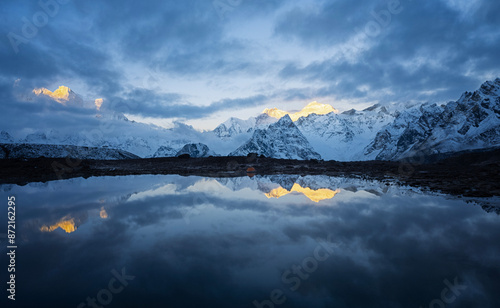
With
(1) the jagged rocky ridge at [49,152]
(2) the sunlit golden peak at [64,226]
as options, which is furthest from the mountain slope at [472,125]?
(1) the jagged rocky ridge at [49,152]

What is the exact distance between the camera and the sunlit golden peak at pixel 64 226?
8617 millimetres

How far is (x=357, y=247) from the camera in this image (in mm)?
6938

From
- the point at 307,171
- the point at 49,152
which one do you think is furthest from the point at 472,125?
the point at 49,152

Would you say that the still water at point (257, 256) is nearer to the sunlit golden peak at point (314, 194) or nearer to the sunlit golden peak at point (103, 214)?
the sunlit golden peak at point (103, 214)

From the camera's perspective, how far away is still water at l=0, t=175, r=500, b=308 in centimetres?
469

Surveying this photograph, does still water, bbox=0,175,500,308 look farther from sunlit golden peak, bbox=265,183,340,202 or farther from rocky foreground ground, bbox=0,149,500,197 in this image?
rocky foreground ground, bbox=0,149,500,197

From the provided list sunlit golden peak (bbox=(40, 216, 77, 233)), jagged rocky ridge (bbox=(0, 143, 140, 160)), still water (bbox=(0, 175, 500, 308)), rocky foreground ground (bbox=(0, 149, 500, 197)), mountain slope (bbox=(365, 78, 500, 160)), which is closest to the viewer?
still water (bbox=(0, 175, 500, 308))

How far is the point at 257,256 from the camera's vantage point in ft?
21.2

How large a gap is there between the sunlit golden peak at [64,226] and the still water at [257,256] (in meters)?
0.04

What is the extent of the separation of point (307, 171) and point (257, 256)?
1051 inches

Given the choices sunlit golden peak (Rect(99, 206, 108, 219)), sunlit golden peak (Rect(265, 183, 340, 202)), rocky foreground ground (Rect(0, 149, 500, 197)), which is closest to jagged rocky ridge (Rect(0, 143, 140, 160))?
rocky foreground ground (Rect(0, 149, 500, 197))

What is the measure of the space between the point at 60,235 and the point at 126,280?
14.4 feet

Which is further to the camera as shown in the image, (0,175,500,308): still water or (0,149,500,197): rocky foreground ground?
(0,149,500,197): rocky foreground ground

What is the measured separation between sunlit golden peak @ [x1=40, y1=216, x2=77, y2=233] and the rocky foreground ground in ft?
59.8
